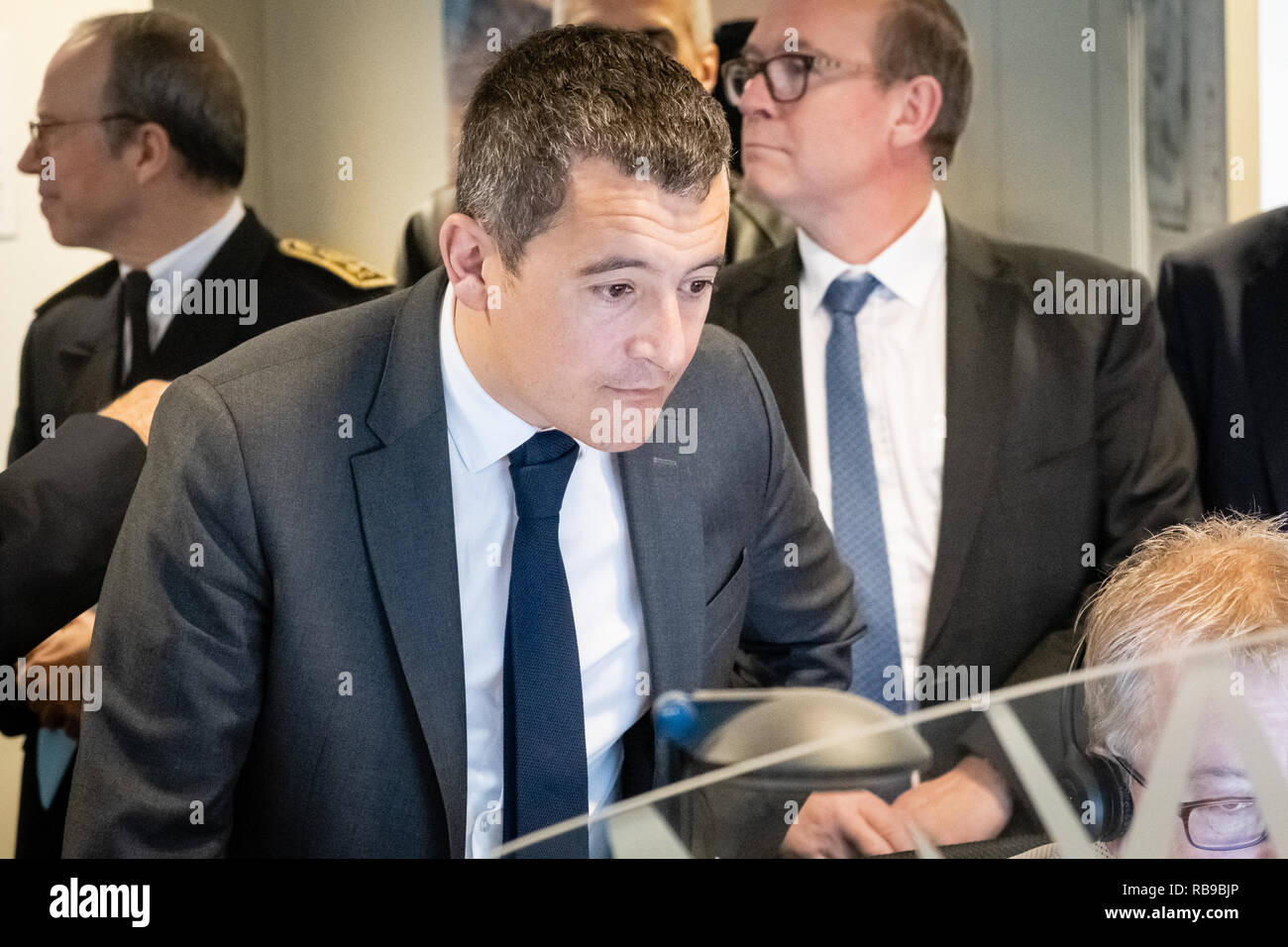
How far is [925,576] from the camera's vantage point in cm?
197

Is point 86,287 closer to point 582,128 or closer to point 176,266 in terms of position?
point 176,266

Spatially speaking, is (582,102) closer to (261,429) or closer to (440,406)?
Result: (440,406)

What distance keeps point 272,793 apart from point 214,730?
0.49 ft

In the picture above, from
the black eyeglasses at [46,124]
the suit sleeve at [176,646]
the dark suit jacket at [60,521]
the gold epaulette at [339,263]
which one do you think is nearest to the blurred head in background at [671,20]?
the gold epaulette at [339,263]

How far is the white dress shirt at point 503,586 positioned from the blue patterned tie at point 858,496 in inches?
15.0

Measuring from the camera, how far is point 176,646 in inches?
61.1

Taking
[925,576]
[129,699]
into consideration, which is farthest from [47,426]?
[925,576]

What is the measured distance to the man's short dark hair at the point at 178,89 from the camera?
6.30 ft

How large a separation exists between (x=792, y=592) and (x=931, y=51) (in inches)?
33.3

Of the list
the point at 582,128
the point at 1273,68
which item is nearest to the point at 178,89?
the point at 582,128

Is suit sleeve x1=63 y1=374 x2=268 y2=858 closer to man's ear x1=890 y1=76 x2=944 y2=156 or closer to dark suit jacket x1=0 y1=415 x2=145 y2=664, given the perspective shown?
dark suit jacket x1=0 y1=415 x2=145 y2=664

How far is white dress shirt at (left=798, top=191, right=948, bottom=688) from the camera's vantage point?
1.96 metres

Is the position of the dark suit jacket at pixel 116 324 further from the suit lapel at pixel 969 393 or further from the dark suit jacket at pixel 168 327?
the suit lapel at pixel 969 393

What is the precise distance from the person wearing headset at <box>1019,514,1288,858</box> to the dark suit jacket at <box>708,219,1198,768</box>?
355mm
